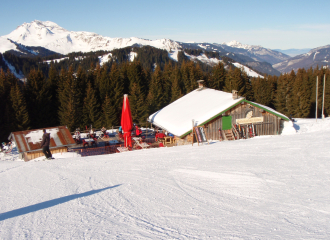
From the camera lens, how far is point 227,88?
39.1m

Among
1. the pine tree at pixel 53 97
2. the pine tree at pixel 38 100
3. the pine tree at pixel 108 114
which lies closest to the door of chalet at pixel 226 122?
the pine tree at pixel 108 114

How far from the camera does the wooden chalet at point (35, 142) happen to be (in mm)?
15438

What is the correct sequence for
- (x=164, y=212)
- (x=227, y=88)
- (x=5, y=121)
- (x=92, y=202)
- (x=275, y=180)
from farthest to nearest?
1. (x=227, y=88)
2. (x=5, y=121)
3. (x=275, y=180)
4. (x=92, y=202)
5. (x=164, y=212)

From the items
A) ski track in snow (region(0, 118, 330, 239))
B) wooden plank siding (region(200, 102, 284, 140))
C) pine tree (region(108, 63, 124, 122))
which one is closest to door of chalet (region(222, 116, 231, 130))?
wooden plank siding (region(200, 102, 284, 140))

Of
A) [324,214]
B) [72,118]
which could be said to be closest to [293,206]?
[324,214]

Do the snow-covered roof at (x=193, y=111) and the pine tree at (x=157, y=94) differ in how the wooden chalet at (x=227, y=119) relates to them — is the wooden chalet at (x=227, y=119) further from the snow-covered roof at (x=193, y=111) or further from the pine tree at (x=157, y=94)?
the pine tree at (x=157, y=94)

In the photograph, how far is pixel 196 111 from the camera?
19141 millimetres

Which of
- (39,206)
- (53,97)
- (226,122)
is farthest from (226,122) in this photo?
(53,97)

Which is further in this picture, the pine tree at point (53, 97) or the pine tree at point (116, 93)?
the pine tree at point (116, 93)

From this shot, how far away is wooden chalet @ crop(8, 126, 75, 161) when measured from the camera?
15.4m

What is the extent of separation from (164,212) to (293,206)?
2830 millimetres

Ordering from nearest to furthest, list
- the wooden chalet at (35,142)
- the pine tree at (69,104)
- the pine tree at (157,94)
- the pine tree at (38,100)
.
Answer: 1. the wooden chalet at (35,142)
2. the pine tree at (69,104)
3. the pine tree at (38,100)
4. the pine tree at (157,94)

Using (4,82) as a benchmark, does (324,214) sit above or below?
below

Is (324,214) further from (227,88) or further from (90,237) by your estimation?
(227,88)
